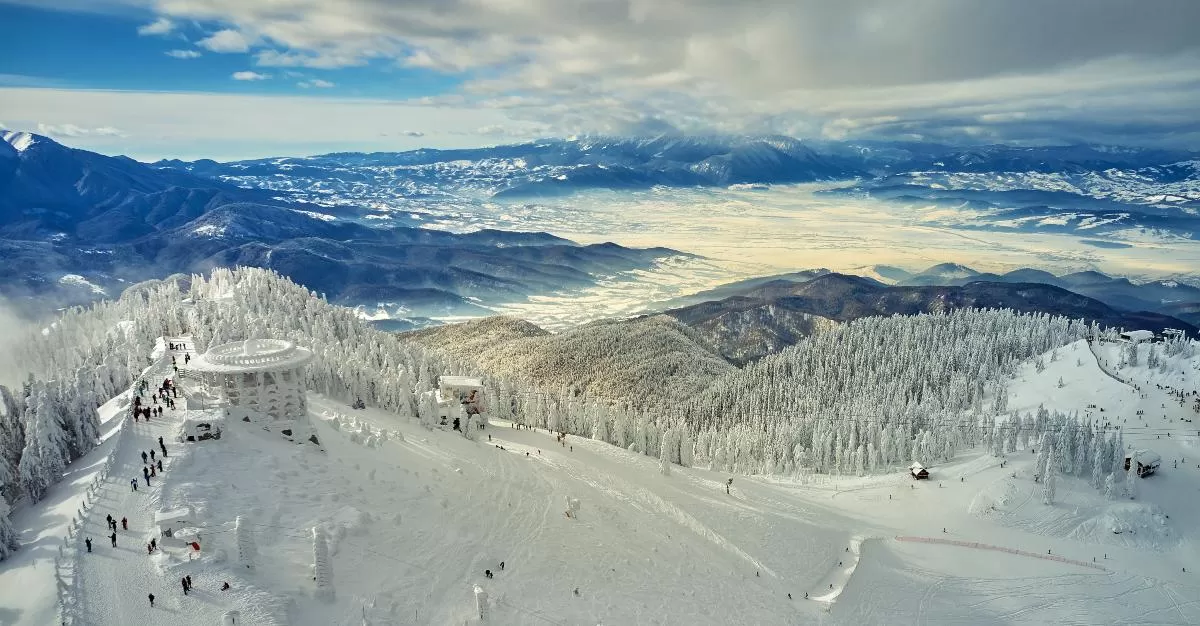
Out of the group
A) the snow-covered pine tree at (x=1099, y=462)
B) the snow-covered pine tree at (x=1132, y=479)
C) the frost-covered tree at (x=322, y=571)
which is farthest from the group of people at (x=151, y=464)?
the snow-covered pine tree at (x=1132, y=479)

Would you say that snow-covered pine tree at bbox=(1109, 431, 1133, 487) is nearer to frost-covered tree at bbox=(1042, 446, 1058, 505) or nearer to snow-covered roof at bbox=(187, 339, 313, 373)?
frost-covered tree at bbox=(1042, 446, 1058, 505)

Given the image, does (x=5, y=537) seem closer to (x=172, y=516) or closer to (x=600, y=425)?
(x=172, y=516)

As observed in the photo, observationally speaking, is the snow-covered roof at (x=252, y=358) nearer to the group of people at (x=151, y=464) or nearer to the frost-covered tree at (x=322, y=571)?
the group of people at (x=151, y=464)

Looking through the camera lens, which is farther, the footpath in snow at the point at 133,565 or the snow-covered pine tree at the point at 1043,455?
the snow-covered pine tree at the point at 1043,455

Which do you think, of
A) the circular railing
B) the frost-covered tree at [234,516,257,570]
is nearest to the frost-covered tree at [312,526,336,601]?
the frost-covered tree at [234,516,257,570]

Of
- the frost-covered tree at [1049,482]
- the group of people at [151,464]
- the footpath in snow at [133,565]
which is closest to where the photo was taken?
the footpath in snow at [133,565]

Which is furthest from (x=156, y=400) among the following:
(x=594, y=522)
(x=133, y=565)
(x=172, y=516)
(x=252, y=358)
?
(x=594, y=522)
